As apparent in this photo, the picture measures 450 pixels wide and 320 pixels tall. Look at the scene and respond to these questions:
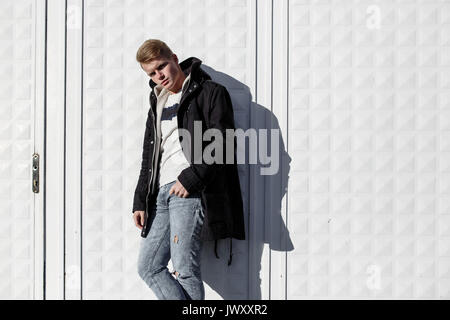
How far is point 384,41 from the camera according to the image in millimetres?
2992

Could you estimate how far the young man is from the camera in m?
2.50

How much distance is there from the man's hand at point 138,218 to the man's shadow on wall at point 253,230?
46cm

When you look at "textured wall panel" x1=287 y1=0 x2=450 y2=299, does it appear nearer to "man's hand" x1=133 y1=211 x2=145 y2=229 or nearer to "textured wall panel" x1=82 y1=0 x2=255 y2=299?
"textured wall panel" x1=82 y1=0 x2=255 y2=299

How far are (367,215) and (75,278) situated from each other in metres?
1.83

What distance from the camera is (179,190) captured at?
2.47 meters

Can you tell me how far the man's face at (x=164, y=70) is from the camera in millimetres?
2500

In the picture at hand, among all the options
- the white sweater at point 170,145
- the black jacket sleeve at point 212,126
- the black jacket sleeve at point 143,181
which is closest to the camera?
the black jacket sleeve at point 212,126

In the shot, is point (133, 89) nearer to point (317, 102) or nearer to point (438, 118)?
point (317, 102)

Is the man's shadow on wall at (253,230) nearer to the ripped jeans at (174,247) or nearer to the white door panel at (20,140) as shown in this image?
the ripped jeans at (174,247)

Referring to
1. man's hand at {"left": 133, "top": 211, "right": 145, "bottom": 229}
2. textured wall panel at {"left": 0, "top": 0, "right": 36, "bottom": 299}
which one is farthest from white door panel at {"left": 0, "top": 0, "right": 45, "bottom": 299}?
man's hand at {"left": 133, "top": 211, "right": 145, "bottom": 229}

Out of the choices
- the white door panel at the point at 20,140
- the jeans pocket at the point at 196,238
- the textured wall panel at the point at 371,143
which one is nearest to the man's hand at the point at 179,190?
the jeans pocket at the point at 196,238

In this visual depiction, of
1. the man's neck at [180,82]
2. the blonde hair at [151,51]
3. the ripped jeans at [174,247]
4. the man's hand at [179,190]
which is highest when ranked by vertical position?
the blonde hair at [151,51]

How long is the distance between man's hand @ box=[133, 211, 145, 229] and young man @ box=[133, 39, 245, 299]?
5 centimetres
